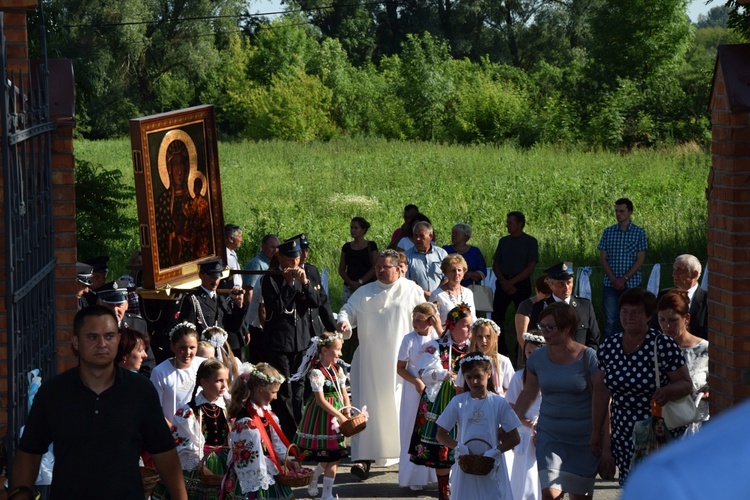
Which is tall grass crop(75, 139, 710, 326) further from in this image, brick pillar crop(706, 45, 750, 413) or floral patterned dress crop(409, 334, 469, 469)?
brick pillar crop(706, 45, 750, 413)

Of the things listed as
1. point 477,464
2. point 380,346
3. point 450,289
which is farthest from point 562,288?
point 477,464

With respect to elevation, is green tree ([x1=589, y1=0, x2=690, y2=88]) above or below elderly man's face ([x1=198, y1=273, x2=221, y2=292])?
above

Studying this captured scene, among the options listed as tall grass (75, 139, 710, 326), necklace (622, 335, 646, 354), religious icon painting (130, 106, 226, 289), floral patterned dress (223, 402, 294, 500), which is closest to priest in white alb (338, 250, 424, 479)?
religious icon painting (130, 106, 226, 289)

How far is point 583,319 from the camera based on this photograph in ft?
31.7

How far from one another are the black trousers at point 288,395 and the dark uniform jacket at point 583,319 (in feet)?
7.25

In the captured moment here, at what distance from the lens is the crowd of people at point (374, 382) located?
4629 mm

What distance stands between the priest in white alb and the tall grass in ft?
20.8

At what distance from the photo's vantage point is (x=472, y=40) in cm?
7019

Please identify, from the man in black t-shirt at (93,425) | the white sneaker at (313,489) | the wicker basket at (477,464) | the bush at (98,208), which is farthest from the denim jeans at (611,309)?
the man in black t-shirt at (93,425)

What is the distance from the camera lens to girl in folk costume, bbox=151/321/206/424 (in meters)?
7.76

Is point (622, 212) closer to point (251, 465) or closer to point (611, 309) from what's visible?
point (611, 309)

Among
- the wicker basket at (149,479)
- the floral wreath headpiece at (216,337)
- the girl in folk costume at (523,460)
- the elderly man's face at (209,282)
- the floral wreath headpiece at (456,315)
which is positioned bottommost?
the girl in folk costume at (523,460)

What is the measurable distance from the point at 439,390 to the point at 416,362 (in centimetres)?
43

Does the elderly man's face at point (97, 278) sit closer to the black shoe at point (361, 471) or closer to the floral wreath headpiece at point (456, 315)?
the black shoe at point (361, 471)
